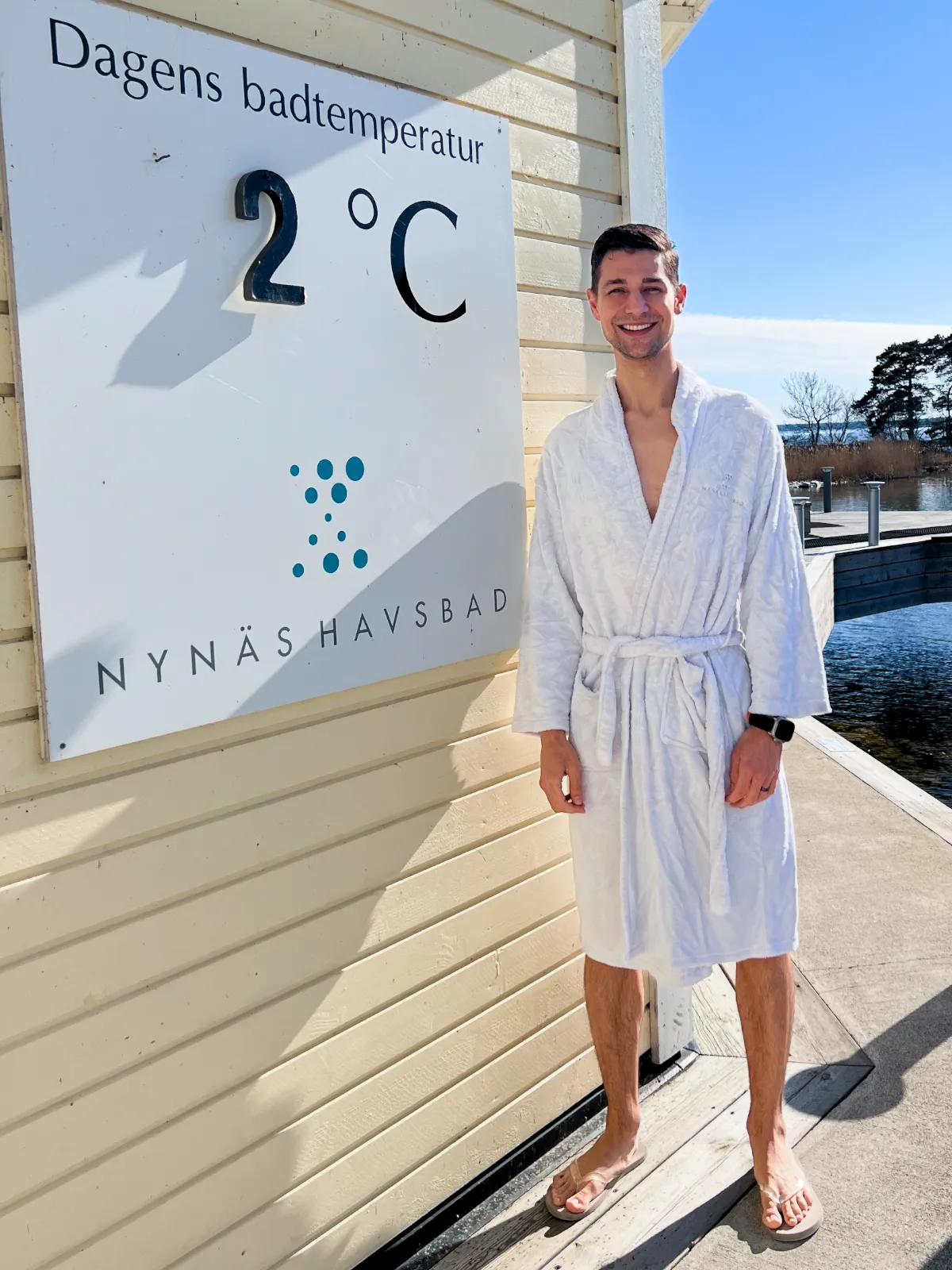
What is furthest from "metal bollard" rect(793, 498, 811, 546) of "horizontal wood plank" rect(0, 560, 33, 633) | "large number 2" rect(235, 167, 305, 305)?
"horizontal wood plank" rect(0, 560, 33, 633)

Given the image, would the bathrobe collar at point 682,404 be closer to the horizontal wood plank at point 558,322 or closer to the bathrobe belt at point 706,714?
the horizontal wood plank at point 558,322

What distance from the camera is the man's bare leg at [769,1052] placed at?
6.35ft

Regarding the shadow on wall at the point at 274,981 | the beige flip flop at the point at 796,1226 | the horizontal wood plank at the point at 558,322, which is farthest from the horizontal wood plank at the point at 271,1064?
the horizontal wood plank at the point at 558,322

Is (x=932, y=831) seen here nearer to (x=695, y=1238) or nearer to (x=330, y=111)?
(x=695, y=1238)

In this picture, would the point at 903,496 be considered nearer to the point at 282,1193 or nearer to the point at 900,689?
the point at 900,689

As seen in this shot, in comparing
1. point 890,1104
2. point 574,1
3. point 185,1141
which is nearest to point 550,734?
point 185,1141

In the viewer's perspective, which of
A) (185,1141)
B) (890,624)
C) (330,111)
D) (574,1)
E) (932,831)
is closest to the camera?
(185,1141)

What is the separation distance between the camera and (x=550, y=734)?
1959mm

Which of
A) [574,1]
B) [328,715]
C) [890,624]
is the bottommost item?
[890,624]

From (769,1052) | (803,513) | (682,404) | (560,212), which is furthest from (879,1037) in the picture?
(803,513)

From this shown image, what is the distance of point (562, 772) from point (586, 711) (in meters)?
0.12

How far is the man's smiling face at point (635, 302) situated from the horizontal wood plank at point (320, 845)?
31.0 inches

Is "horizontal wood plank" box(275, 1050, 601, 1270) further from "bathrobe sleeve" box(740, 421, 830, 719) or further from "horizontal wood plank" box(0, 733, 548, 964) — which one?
"bathrobe sleeve" box(740, 421, 830, 719)

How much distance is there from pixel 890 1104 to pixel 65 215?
220 cm
